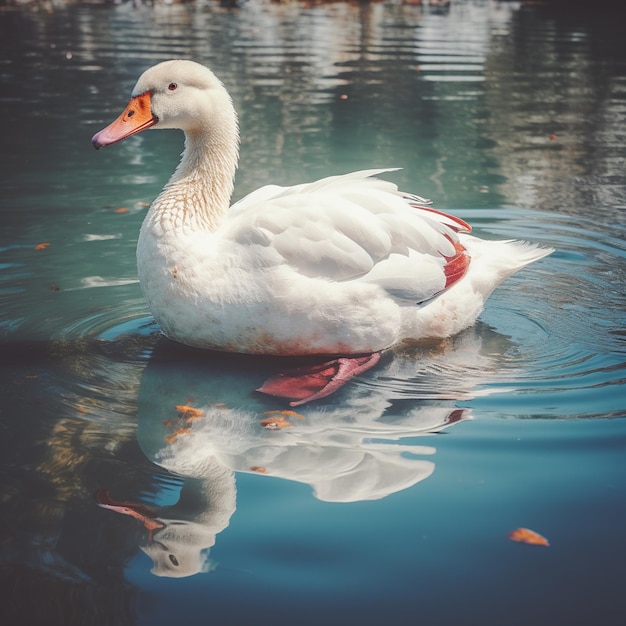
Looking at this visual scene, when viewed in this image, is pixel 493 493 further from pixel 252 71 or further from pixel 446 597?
pixel 252 71

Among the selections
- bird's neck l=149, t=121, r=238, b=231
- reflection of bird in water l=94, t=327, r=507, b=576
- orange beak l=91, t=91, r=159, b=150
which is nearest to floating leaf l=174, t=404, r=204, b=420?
reflection of bird in water l=94, t=327, r=507, b=576

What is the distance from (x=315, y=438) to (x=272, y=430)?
0.23 meters

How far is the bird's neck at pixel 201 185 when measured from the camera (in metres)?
5.34

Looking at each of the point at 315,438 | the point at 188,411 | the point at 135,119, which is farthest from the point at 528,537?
the point at 135,119

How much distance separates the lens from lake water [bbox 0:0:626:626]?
3254 mm

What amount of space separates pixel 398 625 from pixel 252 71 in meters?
14.3

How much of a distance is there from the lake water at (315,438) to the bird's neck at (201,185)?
794mm

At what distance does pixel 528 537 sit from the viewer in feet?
11.6

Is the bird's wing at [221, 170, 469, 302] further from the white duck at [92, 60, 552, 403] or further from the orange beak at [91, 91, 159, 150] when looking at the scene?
the orange beak at [91, 91, 159, 150]

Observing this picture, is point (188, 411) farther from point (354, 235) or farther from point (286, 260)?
point (354, 235)

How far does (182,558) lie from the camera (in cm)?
342

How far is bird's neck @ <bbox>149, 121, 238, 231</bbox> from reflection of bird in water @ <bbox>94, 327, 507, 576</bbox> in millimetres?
782

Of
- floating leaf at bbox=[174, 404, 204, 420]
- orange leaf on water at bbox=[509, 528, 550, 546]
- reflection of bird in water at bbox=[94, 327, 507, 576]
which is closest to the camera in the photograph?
orange leaf on water at bbox=[509, 528, 550, 546]

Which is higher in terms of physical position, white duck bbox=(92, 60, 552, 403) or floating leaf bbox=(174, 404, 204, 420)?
white duck bbox=(92, 60, 552, 403)
